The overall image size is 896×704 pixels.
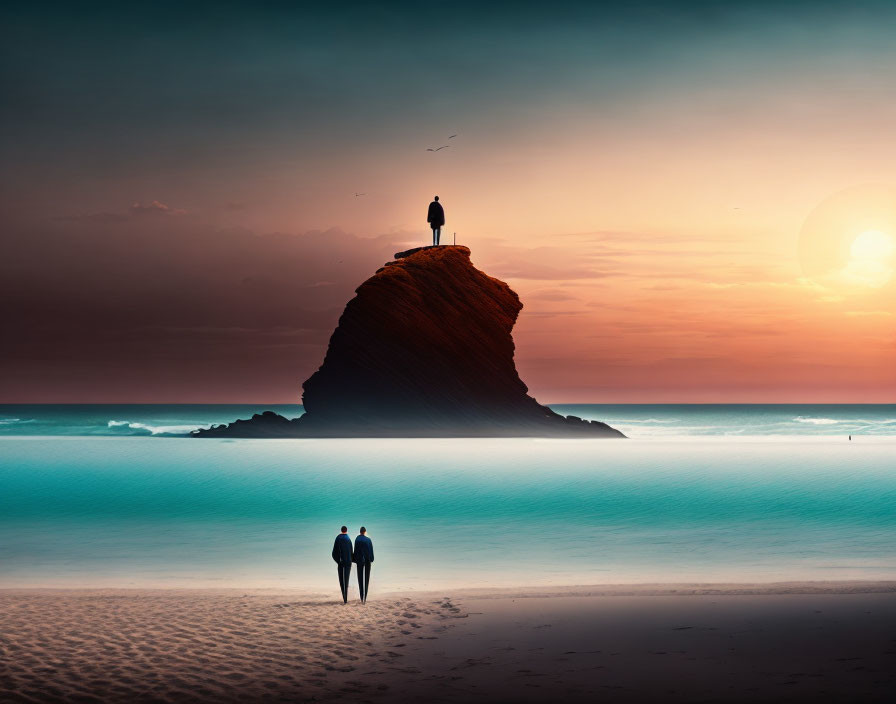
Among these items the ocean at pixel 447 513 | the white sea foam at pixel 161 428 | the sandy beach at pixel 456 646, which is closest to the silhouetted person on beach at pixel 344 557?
the sandy beach at pixel 456 646

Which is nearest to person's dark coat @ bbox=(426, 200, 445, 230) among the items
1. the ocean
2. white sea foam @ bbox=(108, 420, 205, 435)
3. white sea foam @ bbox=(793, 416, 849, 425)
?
the ocean

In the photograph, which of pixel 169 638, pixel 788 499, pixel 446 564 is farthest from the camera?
pixel 788 499

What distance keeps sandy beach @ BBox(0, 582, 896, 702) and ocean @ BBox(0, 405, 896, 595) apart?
2474 mm

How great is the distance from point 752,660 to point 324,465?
121 feet

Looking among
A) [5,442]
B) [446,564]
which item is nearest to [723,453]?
[446,564]

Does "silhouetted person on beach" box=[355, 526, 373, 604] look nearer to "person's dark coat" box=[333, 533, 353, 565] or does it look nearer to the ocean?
"person's dark coat" box=[333, 533, 353, 565]

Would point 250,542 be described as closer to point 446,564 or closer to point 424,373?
point 446,564

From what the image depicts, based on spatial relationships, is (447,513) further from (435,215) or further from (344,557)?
(435,215)

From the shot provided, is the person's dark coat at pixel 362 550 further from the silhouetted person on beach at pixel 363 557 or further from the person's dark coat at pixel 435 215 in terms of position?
the person's dark coat at pixel 435 215

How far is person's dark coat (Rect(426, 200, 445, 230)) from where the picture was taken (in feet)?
166

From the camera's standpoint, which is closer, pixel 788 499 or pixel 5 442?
pixel 788 499

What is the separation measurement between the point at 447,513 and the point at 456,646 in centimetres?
2142

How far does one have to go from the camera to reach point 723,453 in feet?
204

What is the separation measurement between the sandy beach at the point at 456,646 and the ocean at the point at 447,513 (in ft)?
8.12
